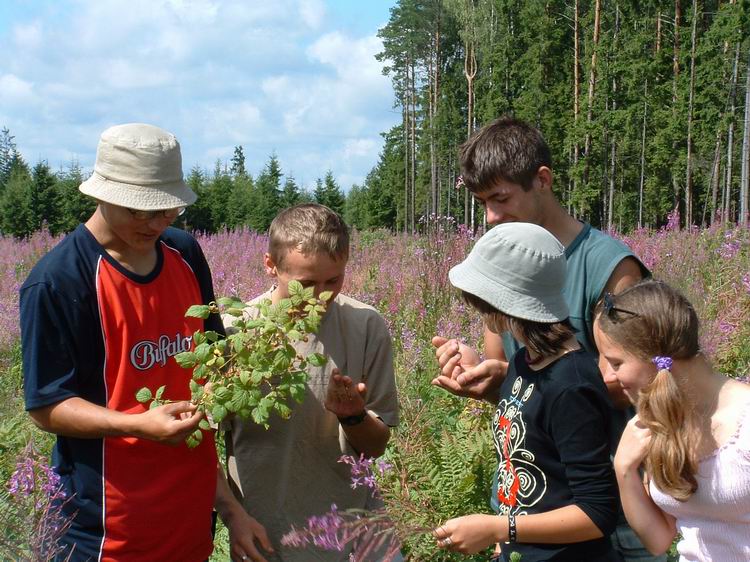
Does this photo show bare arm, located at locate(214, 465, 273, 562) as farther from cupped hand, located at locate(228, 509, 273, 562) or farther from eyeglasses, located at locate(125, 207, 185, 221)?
eyeglasses, located at locate(125, 207, 185, 221)

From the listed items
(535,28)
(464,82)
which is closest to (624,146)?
(535,28)

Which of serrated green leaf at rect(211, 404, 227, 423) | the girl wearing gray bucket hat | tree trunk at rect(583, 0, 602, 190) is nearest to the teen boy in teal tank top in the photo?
the girl wearing gray bucket hat

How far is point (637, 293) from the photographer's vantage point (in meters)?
1.91

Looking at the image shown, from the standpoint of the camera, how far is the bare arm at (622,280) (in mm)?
2107

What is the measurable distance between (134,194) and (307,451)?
3.13ft

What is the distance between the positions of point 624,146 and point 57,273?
104ft

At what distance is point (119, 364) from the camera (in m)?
2.00

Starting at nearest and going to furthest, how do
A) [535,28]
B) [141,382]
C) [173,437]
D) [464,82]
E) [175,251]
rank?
[173,437], [141,382], [175,251], [535,28], [464,82]

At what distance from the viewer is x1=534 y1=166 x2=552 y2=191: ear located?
2.51 meters

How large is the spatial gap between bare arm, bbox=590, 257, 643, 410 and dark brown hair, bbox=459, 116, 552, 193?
0.49m

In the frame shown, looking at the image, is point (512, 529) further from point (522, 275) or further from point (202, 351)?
point (202, 351)

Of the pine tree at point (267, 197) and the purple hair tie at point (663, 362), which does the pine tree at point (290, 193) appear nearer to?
the pine tree at point (267, 197)

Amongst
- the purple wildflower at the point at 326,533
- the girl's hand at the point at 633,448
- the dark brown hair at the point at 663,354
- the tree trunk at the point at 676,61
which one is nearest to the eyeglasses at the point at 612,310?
the dark brown hair at the point at 663,354

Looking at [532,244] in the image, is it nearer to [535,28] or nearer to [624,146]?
[624,146]
